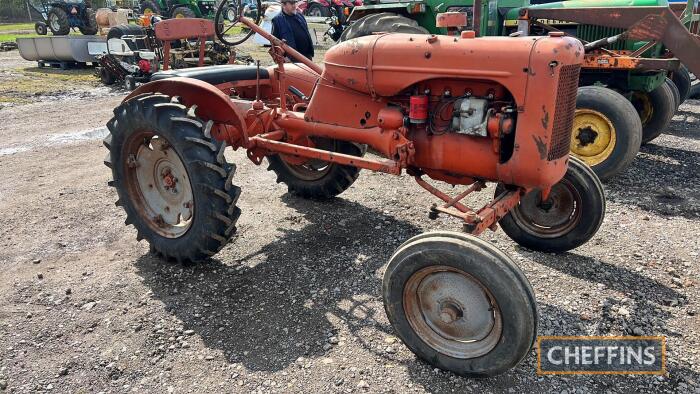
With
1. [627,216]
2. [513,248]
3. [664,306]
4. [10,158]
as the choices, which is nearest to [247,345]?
[513,248]

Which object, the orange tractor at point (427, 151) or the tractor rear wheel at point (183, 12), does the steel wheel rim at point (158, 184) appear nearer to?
the orange tractor at point (427, 151)

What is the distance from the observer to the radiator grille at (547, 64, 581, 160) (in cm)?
262

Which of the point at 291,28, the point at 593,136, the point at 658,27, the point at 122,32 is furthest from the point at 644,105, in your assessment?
the point at 122,32

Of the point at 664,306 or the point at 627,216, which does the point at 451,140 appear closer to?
the point at 664,306

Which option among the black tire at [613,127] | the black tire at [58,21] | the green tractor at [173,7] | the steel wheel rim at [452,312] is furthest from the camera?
the green tractor at [173,7]

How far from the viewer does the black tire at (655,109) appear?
20.5 ft

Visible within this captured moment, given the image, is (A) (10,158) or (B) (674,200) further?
(A) (10,158)

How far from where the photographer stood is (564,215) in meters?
3.50

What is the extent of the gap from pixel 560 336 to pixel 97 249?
10.8 ft

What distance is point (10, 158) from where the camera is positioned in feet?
20.1

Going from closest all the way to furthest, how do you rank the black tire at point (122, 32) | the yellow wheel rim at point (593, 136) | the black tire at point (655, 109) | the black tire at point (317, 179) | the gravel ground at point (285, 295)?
the gravel ground at point (285, 295)
the black tire at point (317, 179)
the yellow wheel rim at point (593, 136)
the black tire at point (655, 109)
the black tire at point (122, 32)

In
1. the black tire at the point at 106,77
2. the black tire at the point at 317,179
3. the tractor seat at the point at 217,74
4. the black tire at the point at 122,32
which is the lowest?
the black tire at the point at 317,179

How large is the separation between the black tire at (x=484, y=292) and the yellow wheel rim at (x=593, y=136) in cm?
322

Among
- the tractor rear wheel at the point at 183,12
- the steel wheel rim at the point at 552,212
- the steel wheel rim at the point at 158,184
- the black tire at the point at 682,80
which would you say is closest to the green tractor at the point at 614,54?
the black tire at the point at 682,80
